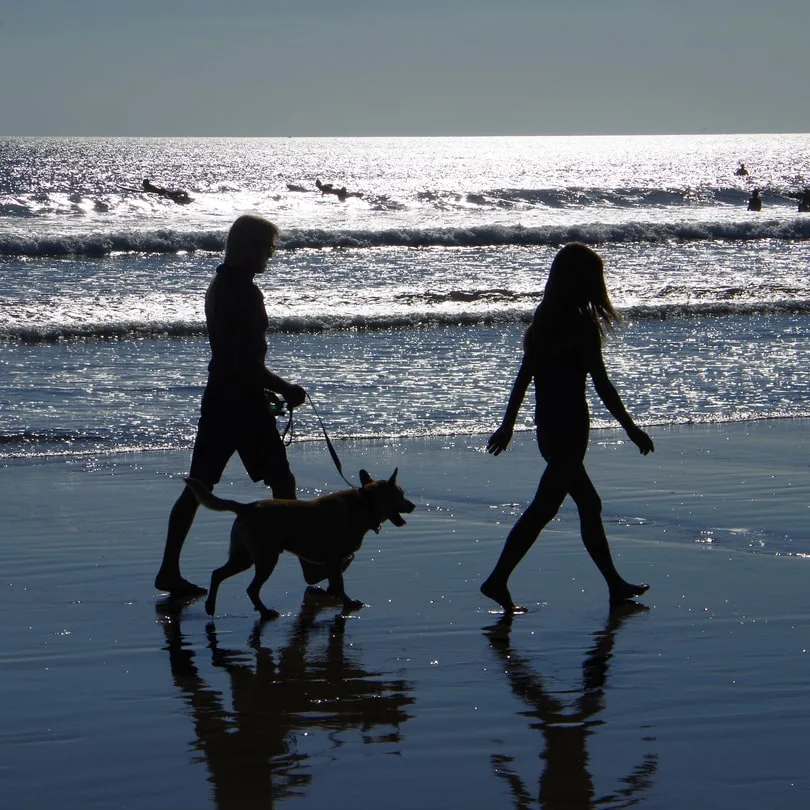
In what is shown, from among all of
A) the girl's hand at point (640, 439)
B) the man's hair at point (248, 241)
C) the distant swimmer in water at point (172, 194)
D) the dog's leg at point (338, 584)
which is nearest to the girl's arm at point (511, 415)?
the girl's hand at point (640, 439)

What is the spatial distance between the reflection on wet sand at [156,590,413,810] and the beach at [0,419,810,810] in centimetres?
1

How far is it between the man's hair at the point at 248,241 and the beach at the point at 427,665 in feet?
4.68

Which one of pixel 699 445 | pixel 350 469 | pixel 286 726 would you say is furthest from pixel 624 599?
pixel 699 445

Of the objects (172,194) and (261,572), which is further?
(172,194)

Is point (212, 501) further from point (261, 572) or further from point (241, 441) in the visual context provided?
point (241, 441)

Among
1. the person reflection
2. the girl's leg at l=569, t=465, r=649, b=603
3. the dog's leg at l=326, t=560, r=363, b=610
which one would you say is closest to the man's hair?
the dog's leg at l=326, t=560, r=363, b=610

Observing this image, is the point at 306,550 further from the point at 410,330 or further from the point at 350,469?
the point at 410,330

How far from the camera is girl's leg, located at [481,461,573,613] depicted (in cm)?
535

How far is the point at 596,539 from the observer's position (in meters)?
5.50

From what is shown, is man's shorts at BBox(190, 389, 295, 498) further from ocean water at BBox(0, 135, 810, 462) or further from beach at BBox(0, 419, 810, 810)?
ocean water at BBox(0, 135, 810, 462)

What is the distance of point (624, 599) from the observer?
5.43 m

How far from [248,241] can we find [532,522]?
1665 millimetres

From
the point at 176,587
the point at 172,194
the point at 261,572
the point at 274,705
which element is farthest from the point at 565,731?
the point at 172,194

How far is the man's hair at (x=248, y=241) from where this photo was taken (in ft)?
18.4
